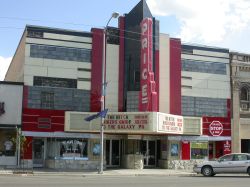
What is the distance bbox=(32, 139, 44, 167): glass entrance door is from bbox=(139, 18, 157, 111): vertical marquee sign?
7703 mm

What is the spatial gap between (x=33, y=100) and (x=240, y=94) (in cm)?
1715

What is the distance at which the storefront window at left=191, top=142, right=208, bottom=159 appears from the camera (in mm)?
37406

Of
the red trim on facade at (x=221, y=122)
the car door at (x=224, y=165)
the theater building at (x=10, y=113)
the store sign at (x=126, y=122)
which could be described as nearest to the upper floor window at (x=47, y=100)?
the theater building at (x=10, y=113)

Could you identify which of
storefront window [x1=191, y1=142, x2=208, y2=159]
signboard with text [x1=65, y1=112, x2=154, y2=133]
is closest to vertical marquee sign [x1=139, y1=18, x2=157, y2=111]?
signboard with text [x1=65, y1=112, x2=154, y2=133]

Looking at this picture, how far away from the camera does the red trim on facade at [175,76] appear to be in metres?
36.4

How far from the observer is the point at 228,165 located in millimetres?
27594

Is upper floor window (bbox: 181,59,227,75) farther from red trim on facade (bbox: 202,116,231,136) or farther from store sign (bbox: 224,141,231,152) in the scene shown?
store sign (bbox: 224,141,231,152)

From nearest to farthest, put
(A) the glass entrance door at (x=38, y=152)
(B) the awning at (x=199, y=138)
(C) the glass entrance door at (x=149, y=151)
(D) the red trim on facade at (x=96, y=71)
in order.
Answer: (A) the glass entrance door at (x=38, y=152) < (D) the red trim on facade at (x=96, y=71) < (B) the awning at (x=199, y=138) < (C) the glass entrance door at (x=149, y=151)

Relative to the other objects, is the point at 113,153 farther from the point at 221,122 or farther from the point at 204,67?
the point at 204,67

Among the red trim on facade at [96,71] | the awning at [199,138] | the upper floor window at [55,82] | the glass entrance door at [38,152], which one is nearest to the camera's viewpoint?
the upper floor window at [55,82]

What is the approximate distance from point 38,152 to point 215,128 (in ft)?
46.6

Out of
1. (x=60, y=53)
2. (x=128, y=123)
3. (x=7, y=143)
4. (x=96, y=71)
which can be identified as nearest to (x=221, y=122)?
(x=128, y=123)

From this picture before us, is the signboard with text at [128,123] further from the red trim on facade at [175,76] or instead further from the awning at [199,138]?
the red trim on facade at [175,76]

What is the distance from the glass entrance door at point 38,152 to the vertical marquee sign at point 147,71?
7703 millimetres
